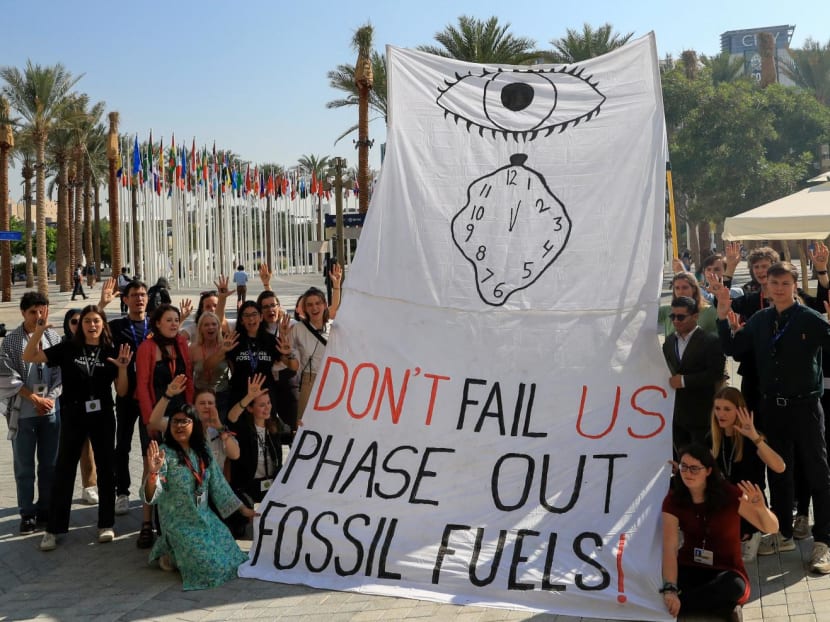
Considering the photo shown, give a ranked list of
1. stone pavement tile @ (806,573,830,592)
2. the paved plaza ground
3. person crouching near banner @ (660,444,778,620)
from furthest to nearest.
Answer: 1. stone pavement tile @ (806,573,830,592)
2. the paved plaza ground
3. person crouching near banner @ (660,444,778,620)

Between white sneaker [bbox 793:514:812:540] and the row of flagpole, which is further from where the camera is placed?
the row of flagpole

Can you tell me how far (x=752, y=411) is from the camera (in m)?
6.08

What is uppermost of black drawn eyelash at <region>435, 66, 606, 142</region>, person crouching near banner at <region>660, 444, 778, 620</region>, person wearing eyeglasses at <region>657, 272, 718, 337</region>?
black drawn eyelash at <region>435, 66, 606, 142</region>

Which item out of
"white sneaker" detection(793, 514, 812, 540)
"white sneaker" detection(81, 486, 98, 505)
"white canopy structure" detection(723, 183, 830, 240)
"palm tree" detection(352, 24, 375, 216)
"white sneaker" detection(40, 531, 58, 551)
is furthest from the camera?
"palm tree" detection(352, 24, 375, 216)

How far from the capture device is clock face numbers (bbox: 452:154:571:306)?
5.83 m

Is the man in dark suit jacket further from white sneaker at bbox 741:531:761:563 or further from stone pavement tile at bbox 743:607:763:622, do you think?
stone pavement tile at bbox 743:607:763:622

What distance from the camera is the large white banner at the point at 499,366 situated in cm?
516

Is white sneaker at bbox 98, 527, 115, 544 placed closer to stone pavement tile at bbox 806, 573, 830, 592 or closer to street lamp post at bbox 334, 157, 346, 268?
stone pavement tile at bbox 806, 573, 830, 592

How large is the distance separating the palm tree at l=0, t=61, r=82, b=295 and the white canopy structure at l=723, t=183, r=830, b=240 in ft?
95.8

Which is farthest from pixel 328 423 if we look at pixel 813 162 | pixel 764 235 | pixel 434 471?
pixel 813 162

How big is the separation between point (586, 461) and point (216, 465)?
7.17ft

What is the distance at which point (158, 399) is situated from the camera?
6.50 metres

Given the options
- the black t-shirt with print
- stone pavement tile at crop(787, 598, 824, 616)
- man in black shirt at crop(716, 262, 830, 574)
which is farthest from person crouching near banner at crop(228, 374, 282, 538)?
stone pavement tile at crop(787, 598, 824, 616)

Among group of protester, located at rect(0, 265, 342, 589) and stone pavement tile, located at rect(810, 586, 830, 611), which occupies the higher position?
group of protester, located at rect(0, 265, 342, 589)
